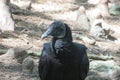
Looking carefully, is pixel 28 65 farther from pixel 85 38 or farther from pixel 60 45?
pixel 85 38

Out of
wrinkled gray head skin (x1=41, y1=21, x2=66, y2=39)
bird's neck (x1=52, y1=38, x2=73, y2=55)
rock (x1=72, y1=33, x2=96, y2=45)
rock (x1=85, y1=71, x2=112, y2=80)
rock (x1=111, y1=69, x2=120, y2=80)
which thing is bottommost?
rock (x1=85, y1=71, x2=112, y2=80)

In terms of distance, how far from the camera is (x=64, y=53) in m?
5.16

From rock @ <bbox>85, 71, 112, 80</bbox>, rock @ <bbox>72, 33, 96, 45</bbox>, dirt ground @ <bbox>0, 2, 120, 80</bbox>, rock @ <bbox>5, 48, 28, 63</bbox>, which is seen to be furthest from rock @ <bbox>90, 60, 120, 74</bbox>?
rock @ <bbox>72, 33, 96, 45</bbox>

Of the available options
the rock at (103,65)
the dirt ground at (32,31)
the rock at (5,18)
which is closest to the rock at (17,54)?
the dirt ground at (32,31)

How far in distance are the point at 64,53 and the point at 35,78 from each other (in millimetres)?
1986

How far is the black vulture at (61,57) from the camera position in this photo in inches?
201

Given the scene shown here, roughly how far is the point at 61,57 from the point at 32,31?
5.44 m

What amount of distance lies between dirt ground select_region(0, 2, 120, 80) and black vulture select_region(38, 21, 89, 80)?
1.71 metres

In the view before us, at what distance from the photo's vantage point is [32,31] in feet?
34.6

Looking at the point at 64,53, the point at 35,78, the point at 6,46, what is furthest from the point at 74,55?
the point at 6,46

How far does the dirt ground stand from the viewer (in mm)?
7383

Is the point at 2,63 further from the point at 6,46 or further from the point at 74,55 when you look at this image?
the point at 74,55

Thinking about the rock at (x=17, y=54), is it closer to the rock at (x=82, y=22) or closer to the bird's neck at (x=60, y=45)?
the bird's neck at (x=60, y=45)

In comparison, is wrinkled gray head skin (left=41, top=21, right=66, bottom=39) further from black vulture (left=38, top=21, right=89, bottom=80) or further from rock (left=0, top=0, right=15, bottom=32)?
rock (left=0, top=0, right=15, bottom=32)
